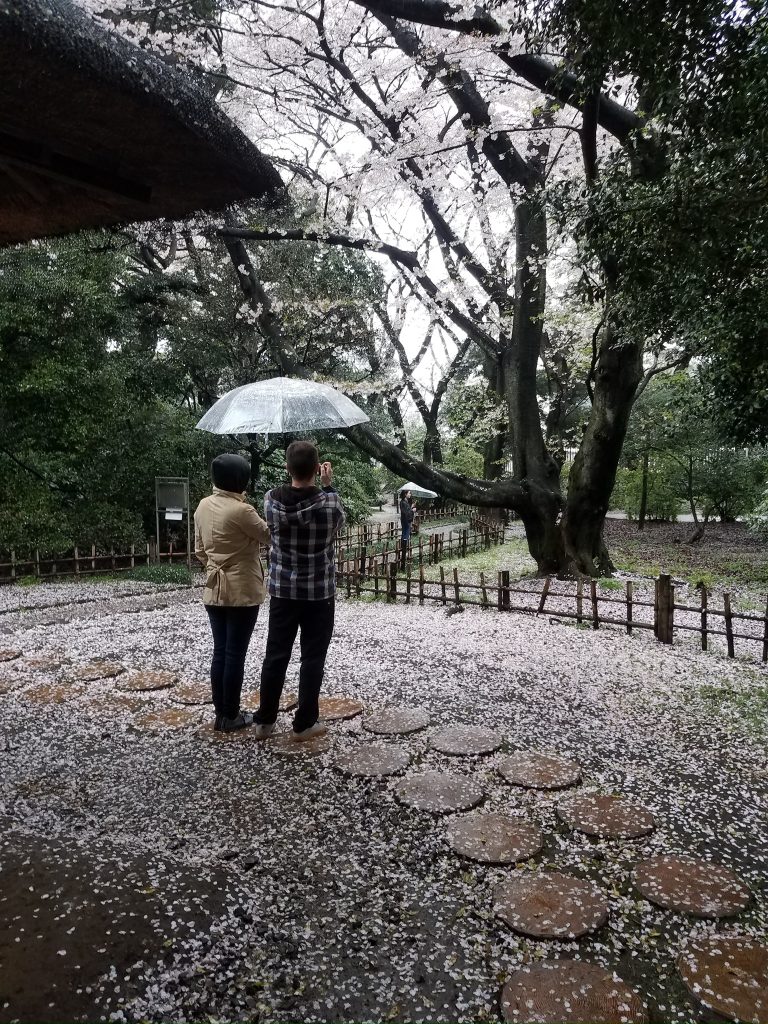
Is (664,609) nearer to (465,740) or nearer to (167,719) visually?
(465,740)

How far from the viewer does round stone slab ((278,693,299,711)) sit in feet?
12.3

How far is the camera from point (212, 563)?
10.8ft

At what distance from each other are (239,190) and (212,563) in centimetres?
188

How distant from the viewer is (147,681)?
13.9 feet

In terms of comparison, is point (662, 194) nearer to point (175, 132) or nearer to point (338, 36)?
point (175, 132)

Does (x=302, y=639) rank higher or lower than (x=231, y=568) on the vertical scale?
lower

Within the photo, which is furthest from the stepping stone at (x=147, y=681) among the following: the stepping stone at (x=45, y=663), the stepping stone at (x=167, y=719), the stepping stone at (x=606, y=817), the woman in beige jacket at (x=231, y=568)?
the stepping stone at (x=606, y=817)

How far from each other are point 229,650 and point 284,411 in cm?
238

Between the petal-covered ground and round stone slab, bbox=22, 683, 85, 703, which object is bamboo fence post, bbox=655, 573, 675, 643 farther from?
round stone slab, bbox=22, 683, 85, 703

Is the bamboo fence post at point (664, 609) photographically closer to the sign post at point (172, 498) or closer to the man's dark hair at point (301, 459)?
the man's dark hair at point (301, 459)

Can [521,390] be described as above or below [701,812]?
above

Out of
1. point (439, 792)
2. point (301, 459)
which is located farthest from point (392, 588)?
point (439, 792)

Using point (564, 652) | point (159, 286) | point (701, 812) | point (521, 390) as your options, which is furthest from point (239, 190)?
point (159, 286)

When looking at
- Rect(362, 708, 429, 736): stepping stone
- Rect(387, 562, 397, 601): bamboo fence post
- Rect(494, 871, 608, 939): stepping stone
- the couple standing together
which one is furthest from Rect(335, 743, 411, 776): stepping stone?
Rect(387, 562, 397, 601): bamboo fence post
